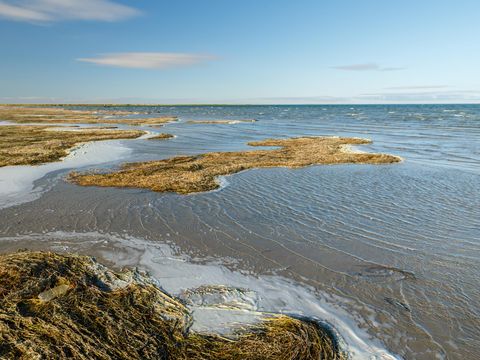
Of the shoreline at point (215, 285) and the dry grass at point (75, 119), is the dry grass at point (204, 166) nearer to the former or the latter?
the shoreline at point (215, 285)

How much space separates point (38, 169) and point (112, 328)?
21034mm

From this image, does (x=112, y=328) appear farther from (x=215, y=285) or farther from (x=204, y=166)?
(x=204, y=166)

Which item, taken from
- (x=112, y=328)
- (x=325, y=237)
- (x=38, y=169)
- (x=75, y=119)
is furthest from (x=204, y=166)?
(x=75, y=119)

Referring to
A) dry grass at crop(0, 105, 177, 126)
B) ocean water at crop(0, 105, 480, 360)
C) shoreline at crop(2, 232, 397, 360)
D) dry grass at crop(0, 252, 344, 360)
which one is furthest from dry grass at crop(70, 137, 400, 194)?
dry grass at crop(0, 105, 177, 126)

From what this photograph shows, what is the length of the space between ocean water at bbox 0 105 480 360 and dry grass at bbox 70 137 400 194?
132cm

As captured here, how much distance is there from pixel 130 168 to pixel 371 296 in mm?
20971

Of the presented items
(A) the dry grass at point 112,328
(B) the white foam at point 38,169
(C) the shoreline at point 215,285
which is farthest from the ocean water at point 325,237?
(A) the dry grass at point 112,328

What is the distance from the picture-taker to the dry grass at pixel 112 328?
695cm

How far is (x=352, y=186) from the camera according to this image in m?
21.2

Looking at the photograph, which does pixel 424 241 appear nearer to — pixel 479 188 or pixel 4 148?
pixel 479 188

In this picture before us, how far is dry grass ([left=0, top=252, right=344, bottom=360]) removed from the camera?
274 inches

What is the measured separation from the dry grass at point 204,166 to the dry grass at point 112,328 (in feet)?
35.2

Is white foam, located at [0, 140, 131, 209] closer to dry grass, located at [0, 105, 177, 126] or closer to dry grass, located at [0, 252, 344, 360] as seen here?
dry grass, located at [0, 252, 344, 360]

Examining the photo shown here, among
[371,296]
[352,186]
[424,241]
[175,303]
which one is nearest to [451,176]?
[352,186]
